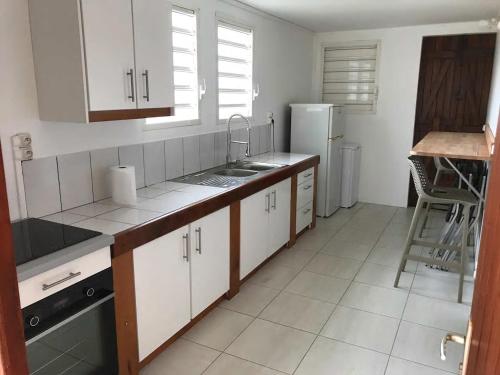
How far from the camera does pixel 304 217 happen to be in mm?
4289

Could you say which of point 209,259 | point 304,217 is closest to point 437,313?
point 209,259

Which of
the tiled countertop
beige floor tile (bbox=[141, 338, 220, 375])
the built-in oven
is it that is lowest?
beige floor tile (bbox=[141, 338, 220, 375])

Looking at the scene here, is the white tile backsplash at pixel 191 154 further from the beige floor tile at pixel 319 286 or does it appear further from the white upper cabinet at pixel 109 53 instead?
the beige floor tile at pixel 319 286

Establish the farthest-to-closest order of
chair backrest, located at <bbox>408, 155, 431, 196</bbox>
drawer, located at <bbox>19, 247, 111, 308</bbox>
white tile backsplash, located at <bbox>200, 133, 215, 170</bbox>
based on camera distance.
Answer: white tile backsplash, located at <bbox>200, 133, 215, 170</bbox> → chair backrest, located at <bbox>408, 155, 431, 196</bbox> → drawer, located at <bbox>19, 247, 111, 308</bbox>

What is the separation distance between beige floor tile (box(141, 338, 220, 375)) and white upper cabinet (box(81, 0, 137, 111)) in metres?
1.42

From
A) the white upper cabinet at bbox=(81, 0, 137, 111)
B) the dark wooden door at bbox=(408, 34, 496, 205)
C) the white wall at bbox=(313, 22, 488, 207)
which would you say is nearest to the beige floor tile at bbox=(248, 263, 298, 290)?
the white upper cabinet at bbox=(81, 0, 137, 111)

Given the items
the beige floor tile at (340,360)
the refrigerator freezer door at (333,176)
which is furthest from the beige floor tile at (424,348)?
the refrigerator freezer door at (333,176)

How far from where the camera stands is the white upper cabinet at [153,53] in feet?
7.47

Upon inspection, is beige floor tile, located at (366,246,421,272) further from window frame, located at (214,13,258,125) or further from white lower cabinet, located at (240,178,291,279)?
window frame, located at (214,13,258,125)

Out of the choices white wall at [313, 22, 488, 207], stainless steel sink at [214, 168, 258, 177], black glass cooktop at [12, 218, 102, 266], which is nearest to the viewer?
black glass cooktop at [12, 218, 102, 266]

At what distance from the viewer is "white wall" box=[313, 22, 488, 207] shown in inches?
196

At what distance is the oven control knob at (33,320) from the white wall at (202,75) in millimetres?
694

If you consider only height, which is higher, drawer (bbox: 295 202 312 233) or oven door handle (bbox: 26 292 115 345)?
oven door handle (bbox: 26 292 115 345)

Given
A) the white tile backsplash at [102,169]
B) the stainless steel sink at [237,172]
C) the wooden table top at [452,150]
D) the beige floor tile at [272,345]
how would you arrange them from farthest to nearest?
1. the stainless steel sink at [237,172]
2. the wooden table top at [452,150]
3. the white tile backsplash at [102,169]
4. the beige floor tile at [272,345]
